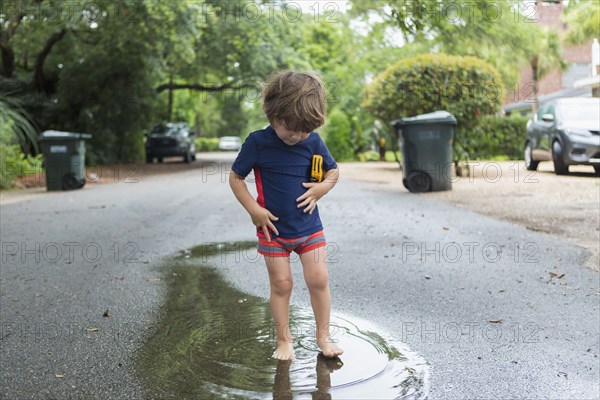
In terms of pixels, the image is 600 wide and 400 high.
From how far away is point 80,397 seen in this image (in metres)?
3.00

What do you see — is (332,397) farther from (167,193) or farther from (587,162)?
(587,162)

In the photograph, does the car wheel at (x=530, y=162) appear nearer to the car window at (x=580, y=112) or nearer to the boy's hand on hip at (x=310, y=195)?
the car window at (x=580, y=112)

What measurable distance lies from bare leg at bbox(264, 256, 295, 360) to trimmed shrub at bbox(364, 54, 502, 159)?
13574 millimetres

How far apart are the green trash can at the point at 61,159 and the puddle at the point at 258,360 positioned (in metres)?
12.4

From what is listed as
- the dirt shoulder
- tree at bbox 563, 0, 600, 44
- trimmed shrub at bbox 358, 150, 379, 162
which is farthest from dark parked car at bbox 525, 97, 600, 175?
trimmed shrub at bbox 358, 150, 379, 162

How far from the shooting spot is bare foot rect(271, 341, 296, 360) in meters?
3.46

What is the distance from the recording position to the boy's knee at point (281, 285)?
11.6 feet

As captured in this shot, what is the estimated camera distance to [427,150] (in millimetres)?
12969

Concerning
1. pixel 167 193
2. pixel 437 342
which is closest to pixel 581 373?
pixel 437 342

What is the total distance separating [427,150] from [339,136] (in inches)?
651

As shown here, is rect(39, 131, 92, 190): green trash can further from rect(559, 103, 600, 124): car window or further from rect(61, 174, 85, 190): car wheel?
rect(559, 103, 600, 124): car window

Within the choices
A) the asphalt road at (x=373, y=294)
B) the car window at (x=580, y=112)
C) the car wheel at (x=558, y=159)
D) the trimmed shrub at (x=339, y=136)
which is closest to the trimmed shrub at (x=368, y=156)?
the trimmed shrub at (x=339, y=136)

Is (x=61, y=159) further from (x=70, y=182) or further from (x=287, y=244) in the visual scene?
(x=287, y=244)

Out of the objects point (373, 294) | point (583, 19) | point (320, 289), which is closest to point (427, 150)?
point (373, 294)
